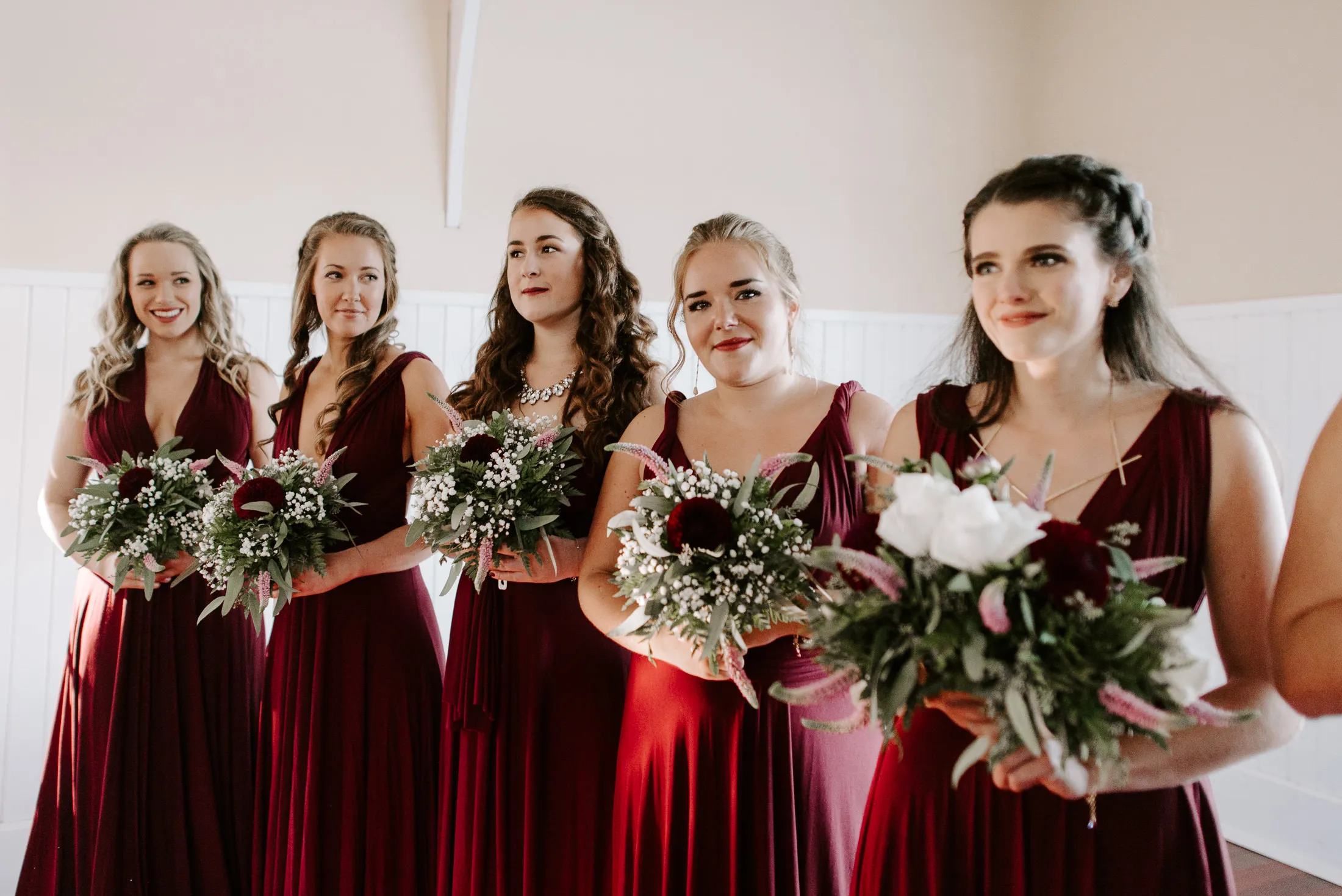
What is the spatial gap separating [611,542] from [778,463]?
52cm

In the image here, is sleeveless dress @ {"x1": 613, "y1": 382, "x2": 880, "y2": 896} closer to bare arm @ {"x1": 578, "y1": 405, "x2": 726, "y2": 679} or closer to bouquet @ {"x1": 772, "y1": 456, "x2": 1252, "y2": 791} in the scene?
bare arm @ {"x1": 578, "y1": 405, "x2": 726, "y2": 679}

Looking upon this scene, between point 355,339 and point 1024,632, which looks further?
point 355,339

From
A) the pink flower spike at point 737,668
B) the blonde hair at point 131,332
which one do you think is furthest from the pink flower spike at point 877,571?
the blonde hair at point 131,332

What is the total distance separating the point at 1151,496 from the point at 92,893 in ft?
10.6

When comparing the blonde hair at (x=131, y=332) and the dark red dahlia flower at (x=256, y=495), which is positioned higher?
the blonde hair at (x=131, y=332)

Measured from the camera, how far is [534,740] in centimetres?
244

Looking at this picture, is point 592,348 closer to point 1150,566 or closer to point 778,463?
point 778,463

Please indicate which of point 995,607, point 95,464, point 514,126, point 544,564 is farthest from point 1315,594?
point 514,126

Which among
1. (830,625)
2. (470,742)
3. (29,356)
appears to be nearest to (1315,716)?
A: (830,625)

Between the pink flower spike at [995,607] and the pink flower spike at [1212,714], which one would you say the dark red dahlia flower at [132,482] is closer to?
the pink flower spike at [995,607]

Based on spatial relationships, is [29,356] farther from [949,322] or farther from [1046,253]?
[949,322]

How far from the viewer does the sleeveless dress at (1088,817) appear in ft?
4.75

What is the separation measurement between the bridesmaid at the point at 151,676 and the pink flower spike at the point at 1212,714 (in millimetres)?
2807

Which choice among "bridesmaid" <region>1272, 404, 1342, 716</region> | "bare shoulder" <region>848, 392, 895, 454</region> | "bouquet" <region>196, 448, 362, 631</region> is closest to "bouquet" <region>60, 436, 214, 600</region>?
"bouquet" <region>196, 448, 362, 631</region>
